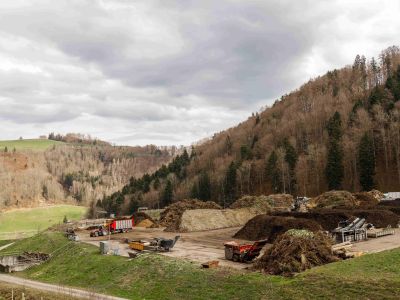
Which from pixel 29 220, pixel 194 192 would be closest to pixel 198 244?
pixel 194 192

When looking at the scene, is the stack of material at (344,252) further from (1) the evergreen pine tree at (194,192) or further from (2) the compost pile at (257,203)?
(1) the evergreen pine tree at (194,192)

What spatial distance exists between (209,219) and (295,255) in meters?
36.5

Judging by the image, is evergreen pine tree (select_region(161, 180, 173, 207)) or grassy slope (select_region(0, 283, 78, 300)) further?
evergreen pine tree (select_region(161, 180, 173, 207))

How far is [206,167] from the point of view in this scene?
531 ft

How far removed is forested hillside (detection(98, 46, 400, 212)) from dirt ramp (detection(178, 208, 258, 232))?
135 feet

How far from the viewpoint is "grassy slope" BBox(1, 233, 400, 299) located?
25927mm

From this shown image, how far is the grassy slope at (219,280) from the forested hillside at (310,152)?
235 feet

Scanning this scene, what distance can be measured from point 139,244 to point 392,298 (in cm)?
3197

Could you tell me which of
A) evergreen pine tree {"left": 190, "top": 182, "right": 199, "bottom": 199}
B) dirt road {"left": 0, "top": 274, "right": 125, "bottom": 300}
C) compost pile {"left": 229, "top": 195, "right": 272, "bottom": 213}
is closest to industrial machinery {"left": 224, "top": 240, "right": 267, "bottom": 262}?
dirt road {"left": 0, "top": 274, "right": 125, "bottom": 300}

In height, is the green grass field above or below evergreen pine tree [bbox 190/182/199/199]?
below

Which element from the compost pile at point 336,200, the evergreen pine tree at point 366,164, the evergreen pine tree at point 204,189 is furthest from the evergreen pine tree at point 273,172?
the compost pile at point 336,200

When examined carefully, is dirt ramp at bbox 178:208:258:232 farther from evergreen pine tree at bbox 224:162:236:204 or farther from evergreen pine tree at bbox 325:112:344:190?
evergreen pine tree at bbox 224:162:236:204

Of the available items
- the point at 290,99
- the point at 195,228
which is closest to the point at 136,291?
the point at 195,228

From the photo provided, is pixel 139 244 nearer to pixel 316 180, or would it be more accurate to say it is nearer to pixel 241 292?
pixel 241 292
